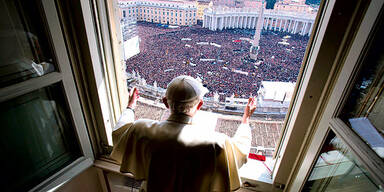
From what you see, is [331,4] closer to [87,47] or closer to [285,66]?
[87,47]

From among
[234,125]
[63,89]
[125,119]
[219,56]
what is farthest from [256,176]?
[219,56]

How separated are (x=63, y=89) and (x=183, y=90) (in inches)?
23.6

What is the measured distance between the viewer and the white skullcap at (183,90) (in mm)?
681

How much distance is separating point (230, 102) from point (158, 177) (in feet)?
4.42

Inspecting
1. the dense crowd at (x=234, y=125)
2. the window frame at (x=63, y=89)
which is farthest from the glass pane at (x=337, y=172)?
the window frame at (x=63, y=89)

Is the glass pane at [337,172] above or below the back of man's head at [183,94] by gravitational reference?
below

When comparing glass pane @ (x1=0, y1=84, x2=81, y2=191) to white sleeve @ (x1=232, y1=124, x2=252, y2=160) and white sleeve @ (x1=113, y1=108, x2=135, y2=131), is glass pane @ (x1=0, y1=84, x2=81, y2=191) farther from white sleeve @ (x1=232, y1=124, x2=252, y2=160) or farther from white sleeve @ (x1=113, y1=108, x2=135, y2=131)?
white sleeve @ (x1=232, y1=124, x2=252, y2=160)

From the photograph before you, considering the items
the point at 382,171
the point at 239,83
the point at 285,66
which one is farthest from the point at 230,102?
the point at 285,66

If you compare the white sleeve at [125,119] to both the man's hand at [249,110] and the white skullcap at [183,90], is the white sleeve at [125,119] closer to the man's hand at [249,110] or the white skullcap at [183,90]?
the white skullcap at [183,90]

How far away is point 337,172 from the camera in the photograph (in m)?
0.66

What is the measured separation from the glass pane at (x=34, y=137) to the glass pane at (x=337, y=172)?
1133mm

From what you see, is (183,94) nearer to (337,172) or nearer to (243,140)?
(243,140)

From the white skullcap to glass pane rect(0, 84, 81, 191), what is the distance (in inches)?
22.5

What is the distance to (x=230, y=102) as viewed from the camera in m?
1.93
